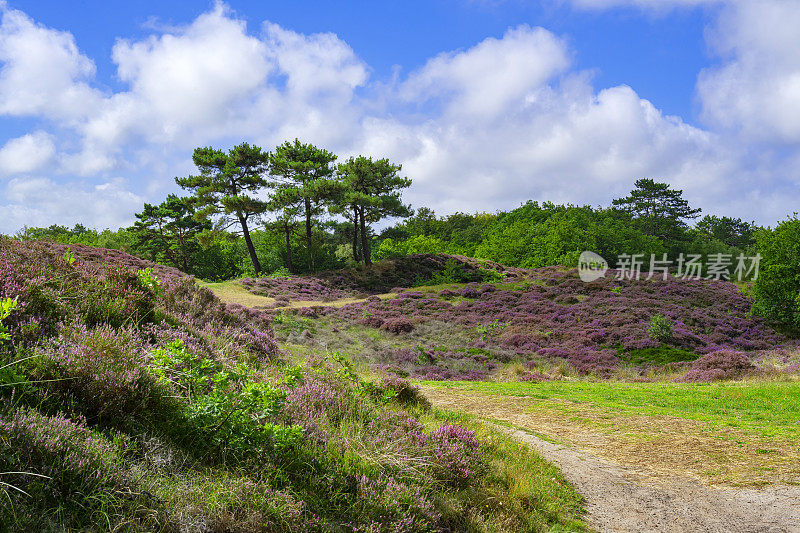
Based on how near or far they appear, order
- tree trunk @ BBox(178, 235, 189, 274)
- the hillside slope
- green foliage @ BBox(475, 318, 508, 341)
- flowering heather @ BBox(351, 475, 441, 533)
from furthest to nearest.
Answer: tree trunk @ BBox(178, 235, 189, 274)
green foliage @ BBox(475, 318, 508, 341)
flowering heather @ BBox(351, 475, 441, 533)
the hillside slope

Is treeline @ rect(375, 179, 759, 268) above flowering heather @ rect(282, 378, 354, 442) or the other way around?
above

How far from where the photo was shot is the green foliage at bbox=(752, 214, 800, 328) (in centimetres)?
2473

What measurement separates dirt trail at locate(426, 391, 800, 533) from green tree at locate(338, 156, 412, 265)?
35.8m

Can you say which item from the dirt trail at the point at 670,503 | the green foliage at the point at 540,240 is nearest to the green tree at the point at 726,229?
the green foliage at the point at 540,240

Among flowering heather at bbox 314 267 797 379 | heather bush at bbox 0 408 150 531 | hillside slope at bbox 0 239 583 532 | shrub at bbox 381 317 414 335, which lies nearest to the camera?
heather bush at bbox 0 408 150 531

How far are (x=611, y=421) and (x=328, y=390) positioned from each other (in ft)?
16.5

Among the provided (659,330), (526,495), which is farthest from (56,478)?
(659,330)

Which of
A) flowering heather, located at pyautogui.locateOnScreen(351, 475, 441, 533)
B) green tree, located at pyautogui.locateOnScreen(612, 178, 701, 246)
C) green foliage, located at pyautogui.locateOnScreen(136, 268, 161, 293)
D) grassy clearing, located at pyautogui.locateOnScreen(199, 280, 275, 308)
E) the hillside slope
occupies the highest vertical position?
green tree, located at pyautogui.locateOnScreen(612, 178, 701, 246)

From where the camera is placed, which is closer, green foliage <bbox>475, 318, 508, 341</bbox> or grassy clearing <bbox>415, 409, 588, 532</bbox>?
grassy clearing <bbox>415, 409, 588, 532</bbox>

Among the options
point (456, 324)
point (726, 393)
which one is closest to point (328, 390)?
point (726, 393)

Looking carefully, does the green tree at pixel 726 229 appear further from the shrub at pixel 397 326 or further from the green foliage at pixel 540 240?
the shrub at pixel 397 326

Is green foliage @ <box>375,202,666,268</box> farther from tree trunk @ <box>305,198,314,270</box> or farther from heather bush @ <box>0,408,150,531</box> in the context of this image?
heather bush @ <box>0,408,150,531</box>

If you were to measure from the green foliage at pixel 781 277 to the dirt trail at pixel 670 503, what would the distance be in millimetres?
25883

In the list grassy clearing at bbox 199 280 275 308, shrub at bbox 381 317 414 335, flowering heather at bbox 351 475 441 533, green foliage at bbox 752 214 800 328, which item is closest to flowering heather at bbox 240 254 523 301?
grassy clearing at bbox 199 280 275 308
